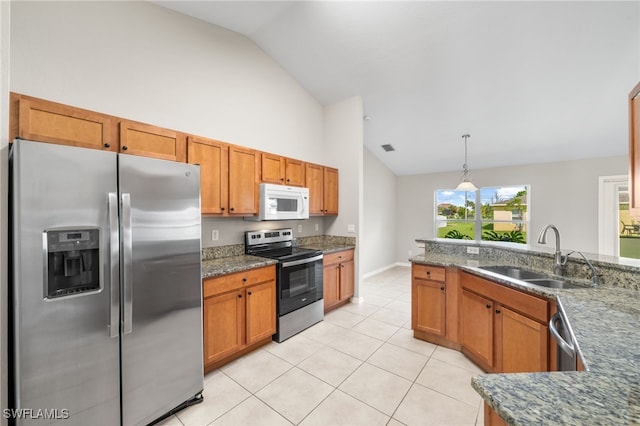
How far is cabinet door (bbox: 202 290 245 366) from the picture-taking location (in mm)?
2219

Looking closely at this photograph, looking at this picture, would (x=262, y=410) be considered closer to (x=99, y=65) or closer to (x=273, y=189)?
(x=273, y=189)

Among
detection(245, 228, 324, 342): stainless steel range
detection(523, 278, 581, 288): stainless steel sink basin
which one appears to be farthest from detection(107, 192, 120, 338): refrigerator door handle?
detection(523, 278, 581, 288): stainless steel sink basin

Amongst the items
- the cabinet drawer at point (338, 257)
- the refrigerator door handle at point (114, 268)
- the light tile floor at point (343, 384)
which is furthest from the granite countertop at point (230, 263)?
the light tile floor at point (343, 384)

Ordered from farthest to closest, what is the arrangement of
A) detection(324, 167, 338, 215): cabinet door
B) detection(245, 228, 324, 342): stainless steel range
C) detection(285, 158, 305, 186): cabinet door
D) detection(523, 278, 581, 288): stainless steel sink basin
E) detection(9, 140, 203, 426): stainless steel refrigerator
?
detection(324, 167, 338, 215): cabinet door < detection(285, 158, 305, 186): cabinet door < detection(245, 228, 324, 342): stainless steel range < detection(523, 278, 581, 288): stainless steel sink basin < detection(9, 140, 203, 426): stainless steel refrigerator

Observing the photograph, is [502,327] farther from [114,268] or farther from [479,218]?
[479,218]

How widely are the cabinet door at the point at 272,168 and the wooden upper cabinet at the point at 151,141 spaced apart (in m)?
0.96

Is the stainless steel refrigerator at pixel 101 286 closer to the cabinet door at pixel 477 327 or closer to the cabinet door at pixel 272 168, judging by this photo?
the cabinet door at pixel 272 168

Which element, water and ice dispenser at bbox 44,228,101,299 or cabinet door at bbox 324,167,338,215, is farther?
cabinet door at bbox 324,167,338,215

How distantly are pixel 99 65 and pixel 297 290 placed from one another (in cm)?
297

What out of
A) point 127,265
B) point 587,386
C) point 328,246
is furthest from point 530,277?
point 127,265

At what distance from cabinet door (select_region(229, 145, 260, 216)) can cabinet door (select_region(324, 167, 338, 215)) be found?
1.36m

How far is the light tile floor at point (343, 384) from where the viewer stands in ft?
5.86

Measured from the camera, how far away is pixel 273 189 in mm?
3150

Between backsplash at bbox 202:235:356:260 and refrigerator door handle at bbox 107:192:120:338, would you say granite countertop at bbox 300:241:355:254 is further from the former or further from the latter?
refrigerator door handle at bbox 107:192:120:338
